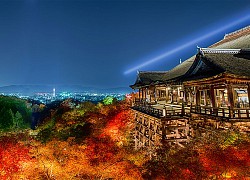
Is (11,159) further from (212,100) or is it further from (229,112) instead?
(229,112)

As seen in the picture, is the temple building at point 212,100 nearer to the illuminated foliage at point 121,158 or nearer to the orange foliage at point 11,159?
the illuminated foliage at point 121,158

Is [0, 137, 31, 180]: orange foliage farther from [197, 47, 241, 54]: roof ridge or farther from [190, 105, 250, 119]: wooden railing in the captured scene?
[197, 47, 241, 54]: roof ridge

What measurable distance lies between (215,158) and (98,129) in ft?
74.3

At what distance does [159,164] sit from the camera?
1619 centimetres

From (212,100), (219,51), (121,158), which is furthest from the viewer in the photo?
(121,158)

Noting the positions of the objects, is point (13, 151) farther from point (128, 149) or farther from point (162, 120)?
point (162, 120)

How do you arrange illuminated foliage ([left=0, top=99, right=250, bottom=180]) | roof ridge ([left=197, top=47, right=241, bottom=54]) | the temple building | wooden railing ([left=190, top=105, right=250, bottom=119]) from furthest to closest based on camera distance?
roof ridge ([left=197, top=47, right=241, bottom=54]) < the temple building < wooden railing ([left=190, top=105, right=250, bottom=119]) < illuminated foliage ([left=0, top=99, right=250, bottom=180])

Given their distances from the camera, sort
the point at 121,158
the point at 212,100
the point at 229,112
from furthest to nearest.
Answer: the point at 121,158 < the point at 212,100 < the point at 229,112

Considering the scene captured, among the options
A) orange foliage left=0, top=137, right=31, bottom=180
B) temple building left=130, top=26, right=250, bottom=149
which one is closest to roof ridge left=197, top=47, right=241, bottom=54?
temple building left=130, top=26, right=250, bottom=149

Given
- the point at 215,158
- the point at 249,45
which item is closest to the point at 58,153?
the point at 215,158

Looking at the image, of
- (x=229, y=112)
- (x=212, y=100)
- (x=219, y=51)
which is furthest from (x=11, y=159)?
(x=219, y=51)

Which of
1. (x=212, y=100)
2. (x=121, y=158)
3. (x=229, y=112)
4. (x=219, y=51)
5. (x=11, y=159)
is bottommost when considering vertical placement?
(x=121, y=158)

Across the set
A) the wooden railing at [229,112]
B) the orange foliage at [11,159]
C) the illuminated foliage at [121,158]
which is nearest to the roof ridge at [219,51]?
the wooden railing at [229,112]

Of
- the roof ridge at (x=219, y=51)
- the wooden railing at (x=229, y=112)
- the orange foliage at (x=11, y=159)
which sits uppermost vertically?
the roof ridge at (x=219, y=51)
